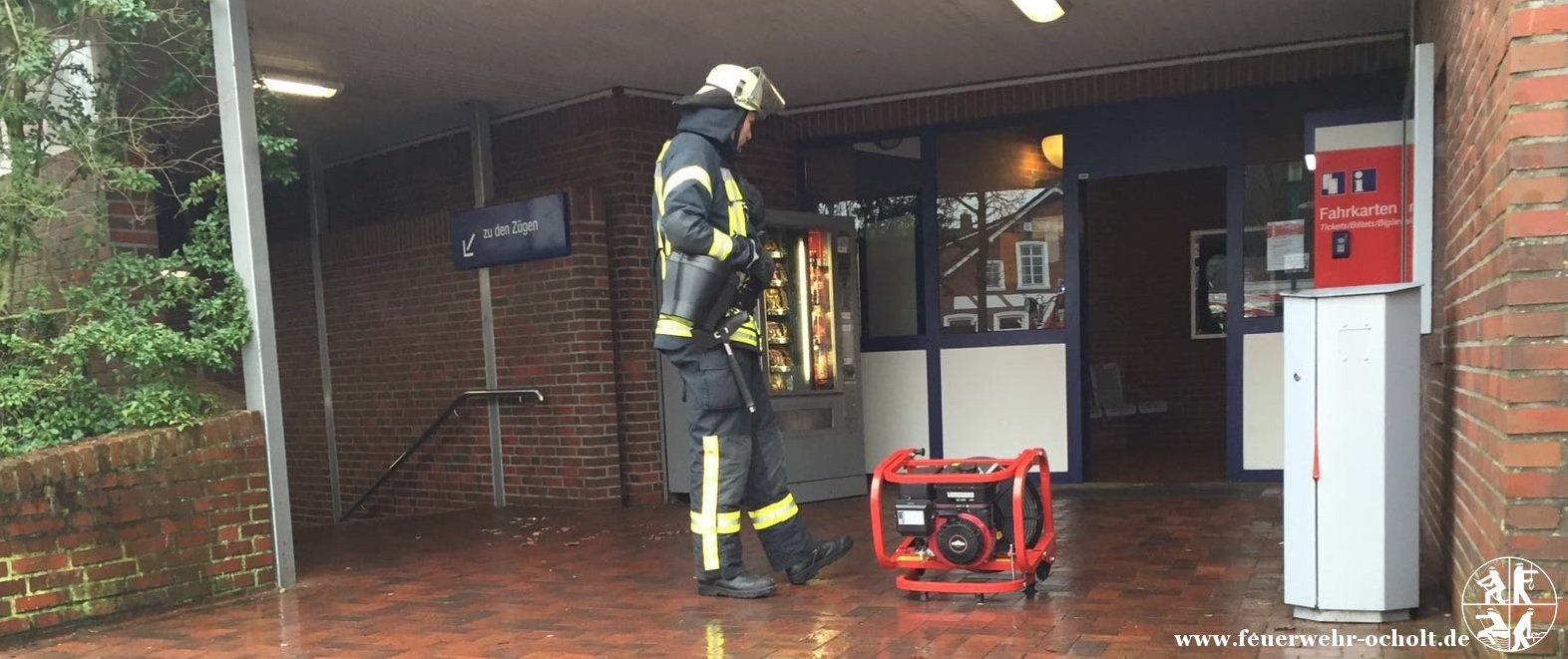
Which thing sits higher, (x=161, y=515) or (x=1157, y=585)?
(x=161, y=515)

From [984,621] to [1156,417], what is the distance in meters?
7.15

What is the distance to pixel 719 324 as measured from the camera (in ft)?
14.1

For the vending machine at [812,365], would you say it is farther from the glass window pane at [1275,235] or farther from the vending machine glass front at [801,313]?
the glass window pane at [1275,235]

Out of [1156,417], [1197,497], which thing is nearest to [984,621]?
[1197,497]

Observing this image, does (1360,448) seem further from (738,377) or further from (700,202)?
(700,202)

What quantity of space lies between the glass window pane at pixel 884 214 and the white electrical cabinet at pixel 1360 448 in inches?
169

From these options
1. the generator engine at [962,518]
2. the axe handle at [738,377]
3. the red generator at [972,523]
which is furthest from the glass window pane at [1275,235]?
the axe handle at [738,377]

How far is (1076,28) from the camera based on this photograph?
237 inches

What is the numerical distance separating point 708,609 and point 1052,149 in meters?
4.52

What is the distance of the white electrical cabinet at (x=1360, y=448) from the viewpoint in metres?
3.43

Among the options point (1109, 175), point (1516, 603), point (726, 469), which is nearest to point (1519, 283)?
A: point (1516, 603)

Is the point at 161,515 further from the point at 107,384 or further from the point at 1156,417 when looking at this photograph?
the point at 1156,417

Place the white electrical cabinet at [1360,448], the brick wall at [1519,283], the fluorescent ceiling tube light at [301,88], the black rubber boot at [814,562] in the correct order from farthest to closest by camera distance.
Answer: the fluorescent ceiling tube light at [301,88]
the black rubber boot at [814,562]
the white electrical cabinet at [1360,448]
the brick wall at [1519,283]

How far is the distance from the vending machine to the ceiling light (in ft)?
6.95
